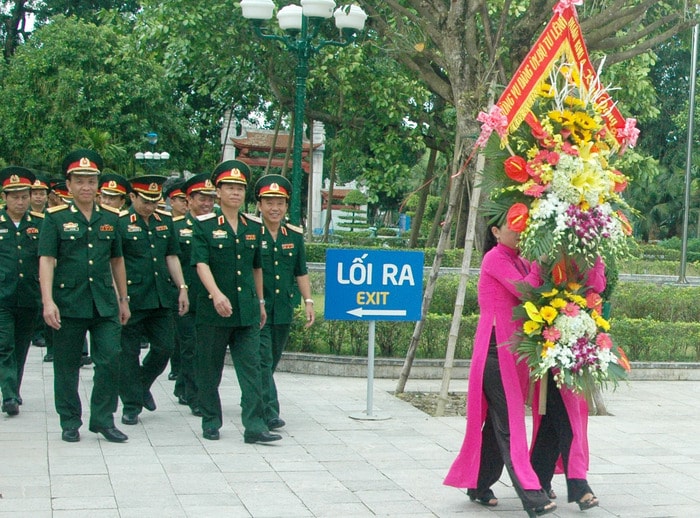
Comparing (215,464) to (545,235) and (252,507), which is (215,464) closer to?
(252,507)

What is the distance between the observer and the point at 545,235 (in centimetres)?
577

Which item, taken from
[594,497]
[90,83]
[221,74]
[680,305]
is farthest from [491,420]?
[90,83]

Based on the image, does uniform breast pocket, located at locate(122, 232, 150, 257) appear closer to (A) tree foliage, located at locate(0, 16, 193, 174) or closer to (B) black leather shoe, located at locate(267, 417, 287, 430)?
(B) black leather shoe, located at locate(267, 417, 287, 430)

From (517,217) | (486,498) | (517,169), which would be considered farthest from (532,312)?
(486,498)

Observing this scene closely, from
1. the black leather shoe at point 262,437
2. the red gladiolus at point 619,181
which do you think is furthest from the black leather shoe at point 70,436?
the red gladiolus at point 619,181

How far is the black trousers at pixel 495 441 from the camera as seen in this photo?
19.1 feet

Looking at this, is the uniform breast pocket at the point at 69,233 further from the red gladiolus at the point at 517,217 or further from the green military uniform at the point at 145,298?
the red gladiolus at the point at 517,217

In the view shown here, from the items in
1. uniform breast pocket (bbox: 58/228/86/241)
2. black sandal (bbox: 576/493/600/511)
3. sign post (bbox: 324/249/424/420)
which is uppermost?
uniform breast pocket (bbox: 58/228/86/241)

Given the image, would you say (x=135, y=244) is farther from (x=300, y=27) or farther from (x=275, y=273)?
(x=300, y=27)

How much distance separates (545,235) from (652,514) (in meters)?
1.86

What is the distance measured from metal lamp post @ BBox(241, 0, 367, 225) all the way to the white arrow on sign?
3.06m

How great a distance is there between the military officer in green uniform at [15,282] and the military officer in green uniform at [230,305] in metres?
1.81

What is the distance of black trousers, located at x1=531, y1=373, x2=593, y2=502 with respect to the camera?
20.0 ft

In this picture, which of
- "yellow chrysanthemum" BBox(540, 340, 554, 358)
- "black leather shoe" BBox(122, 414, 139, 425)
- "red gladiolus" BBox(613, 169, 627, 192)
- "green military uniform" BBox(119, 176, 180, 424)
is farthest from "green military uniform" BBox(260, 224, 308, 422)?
"red gladiolus" BBox(613, 169, 627, 192)
